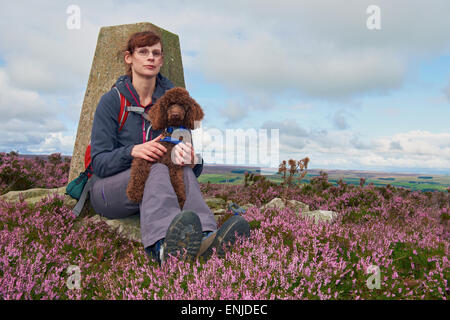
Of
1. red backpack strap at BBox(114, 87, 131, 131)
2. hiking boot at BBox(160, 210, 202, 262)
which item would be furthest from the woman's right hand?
hiking boot at BBox(160, 210, 202, 262)

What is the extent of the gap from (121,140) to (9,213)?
192cm

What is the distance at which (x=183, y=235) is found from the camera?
103 inches

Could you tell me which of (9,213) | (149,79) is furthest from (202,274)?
(9,213)

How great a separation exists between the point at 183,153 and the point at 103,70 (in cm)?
285

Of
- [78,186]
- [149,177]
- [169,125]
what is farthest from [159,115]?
[78,186]

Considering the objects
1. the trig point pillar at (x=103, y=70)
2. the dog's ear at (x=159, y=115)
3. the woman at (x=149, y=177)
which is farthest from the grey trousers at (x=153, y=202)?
the trig point pillar at (x=103, y=70)

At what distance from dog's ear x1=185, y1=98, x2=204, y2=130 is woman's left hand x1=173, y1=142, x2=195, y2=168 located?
0.22 m

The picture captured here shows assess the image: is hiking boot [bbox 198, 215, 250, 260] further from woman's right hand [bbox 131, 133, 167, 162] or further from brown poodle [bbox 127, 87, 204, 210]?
woman's right hand [bbox 131, 133, 167, 162]

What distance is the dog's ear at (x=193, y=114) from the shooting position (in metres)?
3.47

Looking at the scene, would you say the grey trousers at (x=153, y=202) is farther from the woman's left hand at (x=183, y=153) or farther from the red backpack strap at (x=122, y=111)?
the red backpack strap at (x=122, y=111)

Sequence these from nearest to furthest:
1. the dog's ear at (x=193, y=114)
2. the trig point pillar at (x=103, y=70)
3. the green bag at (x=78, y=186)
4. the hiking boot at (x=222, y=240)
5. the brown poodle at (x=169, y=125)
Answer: the hiking boot at (x=222, y=240) < the brown poodle at (x=169, y=125) < the dog's ear at (x=193, y=114) < the green bag at (x=78, y=186) < the trig point pillar at (x=103, y=70)

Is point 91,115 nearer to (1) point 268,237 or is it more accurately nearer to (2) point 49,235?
(2) point 49,235

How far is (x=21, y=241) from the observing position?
350 cm

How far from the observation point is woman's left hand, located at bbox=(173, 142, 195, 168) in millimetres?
3357
